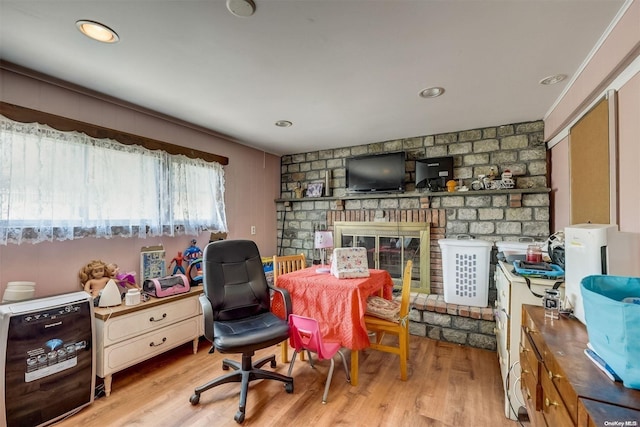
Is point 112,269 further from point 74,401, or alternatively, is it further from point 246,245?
point 246,245


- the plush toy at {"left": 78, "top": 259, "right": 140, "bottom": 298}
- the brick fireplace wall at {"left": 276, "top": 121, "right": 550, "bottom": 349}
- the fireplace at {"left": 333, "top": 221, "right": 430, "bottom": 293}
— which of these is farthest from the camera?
the fireplace at {"left": 333, "top": 221, "right": 430, "bottom": 293}

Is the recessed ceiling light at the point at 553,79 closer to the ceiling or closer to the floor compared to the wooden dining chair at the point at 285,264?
closer to the ceiling

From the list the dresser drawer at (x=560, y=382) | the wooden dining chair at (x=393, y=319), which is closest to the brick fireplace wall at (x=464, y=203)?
the wooden dining chair at (x=393, y=319)

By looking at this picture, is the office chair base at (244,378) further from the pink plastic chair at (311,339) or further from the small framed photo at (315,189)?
the small framed photo at (315,189)

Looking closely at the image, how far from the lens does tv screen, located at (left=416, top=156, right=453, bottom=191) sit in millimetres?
3293

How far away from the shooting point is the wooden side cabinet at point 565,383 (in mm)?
695

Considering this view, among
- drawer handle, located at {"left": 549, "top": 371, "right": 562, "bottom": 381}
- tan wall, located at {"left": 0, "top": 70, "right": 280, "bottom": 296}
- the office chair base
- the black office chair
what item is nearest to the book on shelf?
drawer handle, located at {"left": 549, "top": 371, "right": 562, "bottom": 381}

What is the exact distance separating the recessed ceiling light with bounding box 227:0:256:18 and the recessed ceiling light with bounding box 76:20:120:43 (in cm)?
71

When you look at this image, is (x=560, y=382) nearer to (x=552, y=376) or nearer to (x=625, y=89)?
(x=552, y=376)

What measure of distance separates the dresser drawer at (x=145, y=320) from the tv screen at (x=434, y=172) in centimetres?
282

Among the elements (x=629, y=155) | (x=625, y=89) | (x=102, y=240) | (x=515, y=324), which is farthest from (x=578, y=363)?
(x=102, y=240)

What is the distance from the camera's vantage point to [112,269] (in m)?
2.35

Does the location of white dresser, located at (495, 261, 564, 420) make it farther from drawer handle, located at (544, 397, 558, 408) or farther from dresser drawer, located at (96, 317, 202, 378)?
dresser drawer, located at (96, 317, 202, 378)

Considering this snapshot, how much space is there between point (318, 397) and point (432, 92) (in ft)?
8.08
